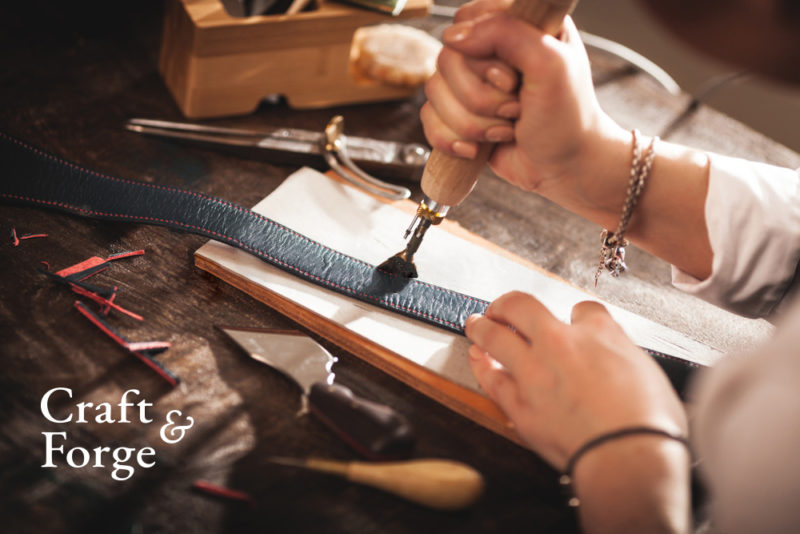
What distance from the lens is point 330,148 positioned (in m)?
1.02

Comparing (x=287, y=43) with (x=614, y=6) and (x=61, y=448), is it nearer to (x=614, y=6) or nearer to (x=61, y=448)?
(x=61, y=448)

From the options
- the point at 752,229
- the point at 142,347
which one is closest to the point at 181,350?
the point at 142,347

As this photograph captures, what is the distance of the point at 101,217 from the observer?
0.86 m

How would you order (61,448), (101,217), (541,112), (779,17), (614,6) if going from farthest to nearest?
1. (614,6)
2. (101,217)
3. (541,112)
4. (61,448)
5. (779,17)

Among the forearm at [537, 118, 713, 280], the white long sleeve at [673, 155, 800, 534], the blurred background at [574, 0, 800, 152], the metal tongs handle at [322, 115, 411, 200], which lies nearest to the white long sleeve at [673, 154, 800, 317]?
the forearm at [537, 118, 713, 280]

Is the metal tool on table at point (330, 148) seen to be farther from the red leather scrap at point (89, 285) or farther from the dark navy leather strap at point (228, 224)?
the red leather scrap at point (89, 285)

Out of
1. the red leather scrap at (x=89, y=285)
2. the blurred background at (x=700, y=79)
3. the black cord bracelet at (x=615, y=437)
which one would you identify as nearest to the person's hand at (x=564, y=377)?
the black cord bracelet at (x=615, y=437)

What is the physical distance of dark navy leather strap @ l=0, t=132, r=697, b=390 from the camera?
830 mm

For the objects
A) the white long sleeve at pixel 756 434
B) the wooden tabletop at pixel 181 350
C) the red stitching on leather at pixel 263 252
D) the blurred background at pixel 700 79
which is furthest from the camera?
the blurred background at pixel 700 79

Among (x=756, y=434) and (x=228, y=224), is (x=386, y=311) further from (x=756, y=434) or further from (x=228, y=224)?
(x=756, y=434)

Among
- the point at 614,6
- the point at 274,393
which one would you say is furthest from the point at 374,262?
the point at 614,6

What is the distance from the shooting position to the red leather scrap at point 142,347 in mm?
703

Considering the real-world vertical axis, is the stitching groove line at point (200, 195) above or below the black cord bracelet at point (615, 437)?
below

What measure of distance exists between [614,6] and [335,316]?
2244 millimetres
